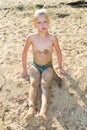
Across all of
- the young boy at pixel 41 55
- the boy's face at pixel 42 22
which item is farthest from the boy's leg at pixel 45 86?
the boy's face at pixel 42 22

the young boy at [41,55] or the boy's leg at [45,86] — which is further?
the young boy at [41,55]

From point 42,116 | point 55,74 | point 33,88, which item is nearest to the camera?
point 42,116

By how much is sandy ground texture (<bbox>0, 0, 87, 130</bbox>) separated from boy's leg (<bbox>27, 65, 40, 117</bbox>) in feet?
0.32

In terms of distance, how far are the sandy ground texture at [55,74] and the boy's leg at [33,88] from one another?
10 centimetres

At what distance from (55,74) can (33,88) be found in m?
0.40

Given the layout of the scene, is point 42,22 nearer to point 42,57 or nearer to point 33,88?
point 42,57

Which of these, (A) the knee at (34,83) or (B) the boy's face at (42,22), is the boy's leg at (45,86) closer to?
(A) the knee at (34,83)

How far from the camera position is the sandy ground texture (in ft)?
11.1

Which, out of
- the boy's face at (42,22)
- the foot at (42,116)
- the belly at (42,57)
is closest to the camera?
the foot at (42,116)

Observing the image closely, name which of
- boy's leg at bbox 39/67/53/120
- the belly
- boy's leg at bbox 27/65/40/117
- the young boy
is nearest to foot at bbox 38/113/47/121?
boy's leg at bbox 39/67/53/120

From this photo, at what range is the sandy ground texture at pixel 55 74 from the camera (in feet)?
11.1

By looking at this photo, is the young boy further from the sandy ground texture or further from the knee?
the sandy ground texture

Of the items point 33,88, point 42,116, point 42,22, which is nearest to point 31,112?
point 42,116

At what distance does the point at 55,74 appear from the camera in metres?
3.85
